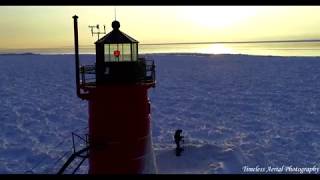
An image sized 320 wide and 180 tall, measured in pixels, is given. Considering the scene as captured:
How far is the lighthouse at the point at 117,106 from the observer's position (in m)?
7.06

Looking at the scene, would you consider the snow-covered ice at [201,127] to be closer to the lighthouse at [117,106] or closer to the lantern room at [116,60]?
the lighthouse at [117,106]

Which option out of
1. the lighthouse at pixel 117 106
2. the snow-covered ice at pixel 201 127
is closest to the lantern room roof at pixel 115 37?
the lighthouse at pixel 117 106

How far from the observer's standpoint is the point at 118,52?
7.25 meters

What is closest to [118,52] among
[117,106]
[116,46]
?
[116,46]

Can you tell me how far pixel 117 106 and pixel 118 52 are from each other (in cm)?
95

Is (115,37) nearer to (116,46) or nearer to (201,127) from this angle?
(116,46)

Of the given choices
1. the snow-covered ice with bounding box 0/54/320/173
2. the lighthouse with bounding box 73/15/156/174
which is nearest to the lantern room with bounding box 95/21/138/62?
the lighthouse with bounding box 73/15/156/174

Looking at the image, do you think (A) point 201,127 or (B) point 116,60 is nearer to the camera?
(B) point 116,60

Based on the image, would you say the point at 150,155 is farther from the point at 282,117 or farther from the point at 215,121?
the point at 282,117

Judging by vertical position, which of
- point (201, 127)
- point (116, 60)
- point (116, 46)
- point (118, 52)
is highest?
point (116, 46)

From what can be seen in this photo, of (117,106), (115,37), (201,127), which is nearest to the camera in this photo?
(117,106)

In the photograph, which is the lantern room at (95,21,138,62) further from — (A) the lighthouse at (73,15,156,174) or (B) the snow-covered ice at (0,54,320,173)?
(B) the snow-covered ice at (0,54,320,173)

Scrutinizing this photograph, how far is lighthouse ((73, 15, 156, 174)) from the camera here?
7.06 metres

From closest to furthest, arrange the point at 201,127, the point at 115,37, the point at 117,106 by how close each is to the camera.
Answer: the point at 117,106
the point at 115,37
the point at 201,127
